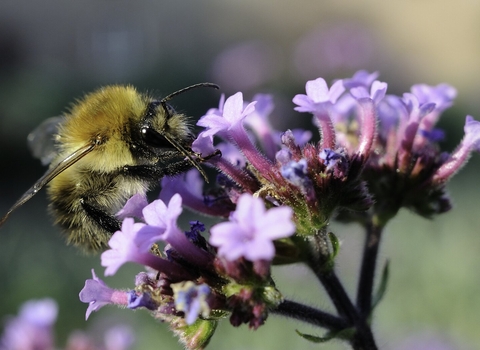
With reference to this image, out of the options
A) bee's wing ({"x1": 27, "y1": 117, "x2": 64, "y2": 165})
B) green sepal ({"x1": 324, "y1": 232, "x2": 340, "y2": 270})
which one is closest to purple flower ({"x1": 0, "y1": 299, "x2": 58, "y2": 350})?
bee's wing ({"x1": 27, "y1": 117, "x2": 64, "y2": 165})

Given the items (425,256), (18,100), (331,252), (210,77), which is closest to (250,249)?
(331,252)

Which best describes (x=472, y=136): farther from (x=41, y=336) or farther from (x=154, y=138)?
(x=41, y=336)

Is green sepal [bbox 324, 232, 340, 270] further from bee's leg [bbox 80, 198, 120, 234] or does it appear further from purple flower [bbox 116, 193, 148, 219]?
bee's leg [bbox 80, 198, 120, 234]

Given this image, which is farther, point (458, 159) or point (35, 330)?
point (35, 330)

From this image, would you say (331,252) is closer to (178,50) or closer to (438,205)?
(438,205)

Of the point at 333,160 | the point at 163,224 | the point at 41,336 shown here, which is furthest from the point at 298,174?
the point at 41,336
